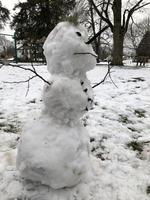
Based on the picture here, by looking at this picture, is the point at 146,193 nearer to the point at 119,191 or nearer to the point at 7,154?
the point at 119,191

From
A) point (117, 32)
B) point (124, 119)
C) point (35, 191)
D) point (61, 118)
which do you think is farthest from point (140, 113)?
point (117, 32)

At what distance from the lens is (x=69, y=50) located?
148cm

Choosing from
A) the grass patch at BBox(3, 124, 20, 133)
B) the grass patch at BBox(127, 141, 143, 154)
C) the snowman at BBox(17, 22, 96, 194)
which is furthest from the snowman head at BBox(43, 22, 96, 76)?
the grass patch at BBox(3, 124, 20, 133)

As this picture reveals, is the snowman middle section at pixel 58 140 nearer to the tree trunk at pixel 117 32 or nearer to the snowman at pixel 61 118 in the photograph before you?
the snowman at pixel 61 118

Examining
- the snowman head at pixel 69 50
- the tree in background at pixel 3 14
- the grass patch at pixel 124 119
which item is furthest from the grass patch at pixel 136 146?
the tree in background at pixel 3 14

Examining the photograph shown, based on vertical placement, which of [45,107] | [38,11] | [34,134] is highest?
[38,11]

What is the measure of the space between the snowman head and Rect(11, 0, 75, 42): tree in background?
1676cm

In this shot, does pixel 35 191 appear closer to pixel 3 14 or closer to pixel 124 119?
pixel 124 119

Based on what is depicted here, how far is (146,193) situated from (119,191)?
20 cm

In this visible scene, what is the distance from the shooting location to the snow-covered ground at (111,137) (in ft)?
5.91

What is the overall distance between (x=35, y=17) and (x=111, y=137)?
17.4 metres

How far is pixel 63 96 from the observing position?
4.94ft

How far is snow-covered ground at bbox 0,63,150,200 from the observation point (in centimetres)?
180

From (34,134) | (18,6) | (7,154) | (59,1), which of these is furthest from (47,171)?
(18,6)
